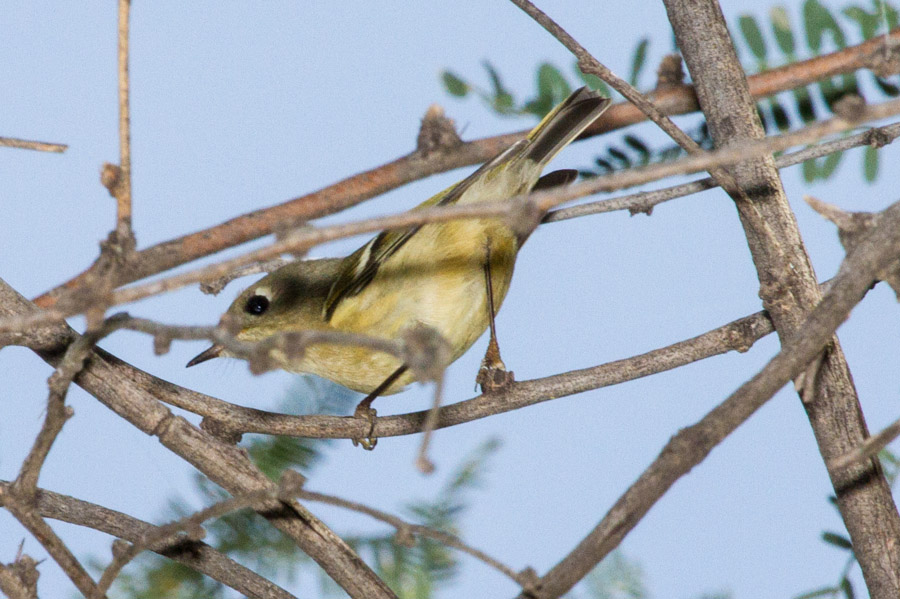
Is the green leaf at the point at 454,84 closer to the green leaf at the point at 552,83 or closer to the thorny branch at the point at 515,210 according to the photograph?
the green leaf at the point at 552,83

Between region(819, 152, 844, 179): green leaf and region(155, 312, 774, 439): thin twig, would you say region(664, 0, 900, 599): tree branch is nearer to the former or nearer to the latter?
Result: region(155, 312, 774, 439): thin twig

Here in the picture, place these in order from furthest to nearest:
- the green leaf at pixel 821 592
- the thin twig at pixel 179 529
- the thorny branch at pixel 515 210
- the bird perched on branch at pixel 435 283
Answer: the bird perched on branch at pixel 435 283 < the green leaf at pixel 821 592 < the thin twig at pixel 179 529 < the thorny branch at pixel 515 210

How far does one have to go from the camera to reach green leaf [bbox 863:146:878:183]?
95 cm

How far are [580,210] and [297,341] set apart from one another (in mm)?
441

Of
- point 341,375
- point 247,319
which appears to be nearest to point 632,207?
point 341,375

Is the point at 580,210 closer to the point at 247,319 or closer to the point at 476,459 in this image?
the point at 476,459

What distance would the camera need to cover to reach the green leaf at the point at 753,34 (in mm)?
924

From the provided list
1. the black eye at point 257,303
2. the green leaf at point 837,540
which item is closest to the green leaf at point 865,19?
the green leaf at point 837,540

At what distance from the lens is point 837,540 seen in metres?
0.75

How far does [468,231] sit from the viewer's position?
974mm

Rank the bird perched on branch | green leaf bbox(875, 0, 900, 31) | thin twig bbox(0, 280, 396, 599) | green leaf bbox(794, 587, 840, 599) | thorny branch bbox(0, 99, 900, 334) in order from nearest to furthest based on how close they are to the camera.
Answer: thorny branch bbox(0, 99, 900, 334) → thin twig bbox(0, 280, 396, 599) → green leaf bbox(794, 587, 840, 599) → green leaf bbox(875, 0, 900, 31) → the bird perched on branch

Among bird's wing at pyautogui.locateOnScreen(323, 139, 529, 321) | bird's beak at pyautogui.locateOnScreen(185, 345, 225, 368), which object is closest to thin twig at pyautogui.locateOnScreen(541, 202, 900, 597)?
bird's wing at pyautogui.locateOnScreen(323, 139, 529, 321)

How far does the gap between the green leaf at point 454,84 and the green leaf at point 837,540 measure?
0.54m

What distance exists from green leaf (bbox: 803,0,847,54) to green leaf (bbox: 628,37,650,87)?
167 mm
